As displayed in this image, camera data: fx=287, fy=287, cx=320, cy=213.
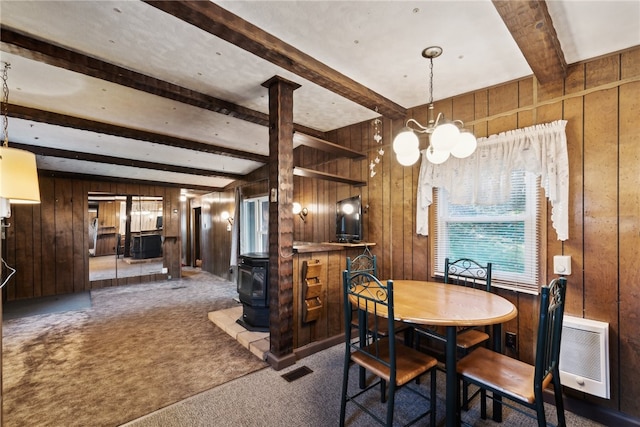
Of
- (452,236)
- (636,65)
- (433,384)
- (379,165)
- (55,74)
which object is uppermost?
(55,74)

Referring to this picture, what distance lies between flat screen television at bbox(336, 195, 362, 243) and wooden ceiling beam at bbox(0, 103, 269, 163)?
244 centimetres

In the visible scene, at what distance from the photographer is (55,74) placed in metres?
2.59

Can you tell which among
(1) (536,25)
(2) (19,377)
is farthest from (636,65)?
(2) (19,377)

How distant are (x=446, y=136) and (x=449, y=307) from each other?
114 centimetres

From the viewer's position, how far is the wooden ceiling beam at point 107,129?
10.6 ft

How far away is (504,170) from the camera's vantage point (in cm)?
264

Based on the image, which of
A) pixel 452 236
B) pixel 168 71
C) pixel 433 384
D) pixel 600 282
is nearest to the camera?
pixel 433 384

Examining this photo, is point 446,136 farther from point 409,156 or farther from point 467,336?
point 467,336

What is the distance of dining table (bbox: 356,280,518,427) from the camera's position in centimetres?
171

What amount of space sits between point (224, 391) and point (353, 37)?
3.00m

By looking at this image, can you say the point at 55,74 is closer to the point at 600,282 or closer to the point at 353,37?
the point at 353,37

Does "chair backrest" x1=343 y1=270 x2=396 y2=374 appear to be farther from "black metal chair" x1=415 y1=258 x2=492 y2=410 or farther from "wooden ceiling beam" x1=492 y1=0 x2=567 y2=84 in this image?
"wooden ceiling beam" x1=492 y1=0 x2=567 y2=84

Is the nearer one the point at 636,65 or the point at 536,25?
the point at 536,25

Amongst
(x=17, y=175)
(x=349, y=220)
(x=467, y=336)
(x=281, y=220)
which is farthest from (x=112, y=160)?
(x=467, y=336)
